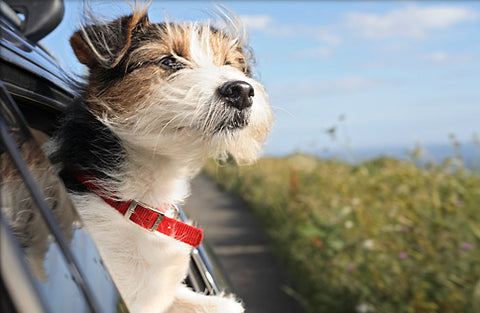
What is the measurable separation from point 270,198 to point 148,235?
6.85 meters

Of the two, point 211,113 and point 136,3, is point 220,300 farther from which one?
point 136,3

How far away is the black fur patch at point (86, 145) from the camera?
5.66 feet

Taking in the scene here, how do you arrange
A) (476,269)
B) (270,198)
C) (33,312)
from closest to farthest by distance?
(33,312) < (476,269) < (270,198)

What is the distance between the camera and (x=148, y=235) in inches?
67.0

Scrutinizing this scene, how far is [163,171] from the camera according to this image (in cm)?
196

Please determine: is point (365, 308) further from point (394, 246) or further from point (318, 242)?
point (318, 242)

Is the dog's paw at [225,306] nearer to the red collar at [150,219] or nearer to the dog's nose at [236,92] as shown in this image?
the red collar at [150,219]

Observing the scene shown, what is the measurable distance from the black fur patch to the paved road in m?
1.15

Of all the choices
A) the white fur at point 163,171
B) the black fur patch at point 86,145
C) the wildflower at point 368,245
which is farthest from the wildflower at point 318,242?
the black fur patch at point 86,145

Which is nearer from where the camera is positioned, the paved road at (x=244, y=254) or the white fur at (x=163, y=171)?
the white fur at (x=163, y=171)

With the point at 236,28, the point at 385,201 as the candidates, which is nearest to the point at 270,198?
the point at 385,201

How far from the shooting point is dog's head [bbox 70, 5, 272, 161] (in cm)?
184

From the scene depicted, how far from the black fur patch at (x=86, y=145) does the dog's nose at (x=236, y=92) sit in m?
0.48

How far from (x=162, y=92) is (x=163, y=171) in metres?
0.34
